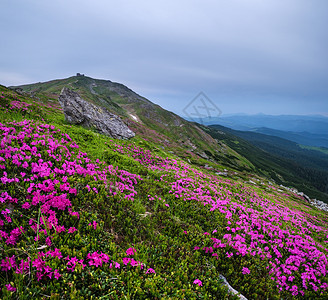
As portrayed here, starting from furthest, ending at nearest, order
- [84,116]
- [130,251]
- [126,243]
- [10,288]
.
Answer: [84,116], [126,243], [130,251], [10,288]

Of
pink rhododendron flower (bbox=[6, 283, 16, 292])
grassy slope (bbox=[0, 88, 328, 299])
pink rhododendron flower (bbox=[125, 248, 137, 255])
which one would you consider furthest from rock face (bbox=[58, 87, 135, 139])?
pink rhododendron flower (bbox=[6, 283, 16, 292])

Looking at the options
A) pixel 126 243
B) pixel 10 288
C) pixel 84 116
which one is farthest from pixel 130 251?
pixel 84 116

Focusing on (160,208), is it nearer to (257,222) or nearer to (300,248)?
(257,222)

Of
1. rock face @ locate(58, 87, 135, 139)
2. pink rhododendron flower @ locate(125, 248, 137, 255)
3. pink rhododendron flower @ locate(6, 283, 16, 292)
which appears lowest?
pink rhododendron flower @ locate(125, 248, 137, 255)

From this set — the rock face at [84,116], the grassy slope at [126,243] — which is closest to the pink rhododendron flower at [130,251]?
the grassy slope at [126,243]

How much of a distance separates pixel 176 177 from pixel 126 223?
356 inches

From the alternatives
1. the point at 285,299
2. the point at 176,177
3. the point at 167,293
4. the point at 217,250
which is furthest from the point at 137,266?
the point at 176,177

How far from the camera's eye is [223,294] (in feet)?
19.4

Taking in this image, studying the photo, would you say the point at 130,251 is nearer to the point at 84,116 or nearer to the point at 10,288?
the point at 10,288

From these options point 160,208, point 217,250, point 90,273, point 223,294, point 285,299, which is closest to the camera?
point 90,273

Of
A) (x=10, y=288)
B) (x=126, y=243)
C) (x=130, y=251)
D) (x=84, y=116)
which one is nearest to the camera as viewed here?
(x=10, y=288)

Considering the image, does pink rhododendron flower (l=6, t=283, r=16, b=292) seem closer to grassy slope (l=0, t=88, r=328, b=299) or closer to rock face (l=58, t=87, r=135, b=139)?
grassy slope (l=0, t=88, r=328, b=299)

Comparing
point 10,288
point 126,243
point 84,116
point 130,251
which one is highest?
point 84,116

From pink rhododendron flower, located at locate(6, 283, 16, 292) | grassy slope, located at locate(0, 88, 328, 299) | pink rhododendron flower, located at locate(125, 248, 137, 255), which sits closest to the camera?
pink rhododendron flower, located at locate(6, 283, 16, 292)
